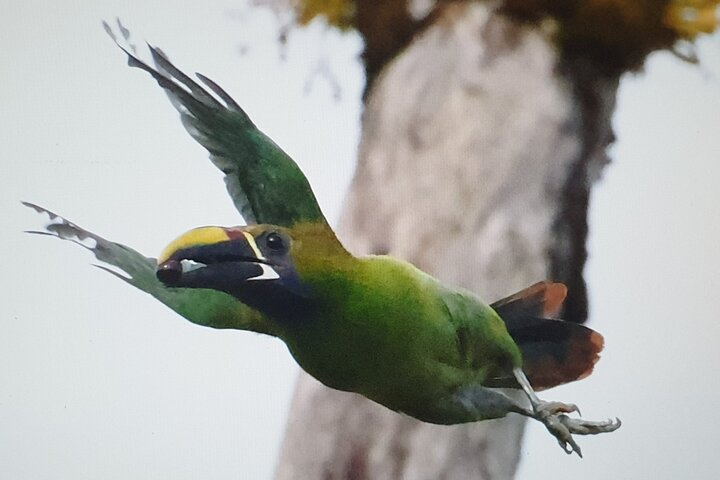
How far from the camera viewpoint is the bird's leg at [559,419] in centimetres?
101

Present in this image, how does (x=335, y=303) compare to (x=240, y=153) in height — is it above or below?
below

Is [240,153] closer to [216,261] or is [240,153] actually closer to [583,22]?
[216,261]

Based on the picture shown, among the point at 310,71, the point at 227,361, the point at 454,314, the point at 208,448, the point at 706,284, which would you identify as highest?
the point at 310,71

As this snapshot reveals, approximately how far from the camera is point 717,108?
1069 millimetres

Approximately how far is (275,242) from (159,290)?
0.17m

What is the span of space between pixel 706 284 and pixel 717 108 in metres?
0.25

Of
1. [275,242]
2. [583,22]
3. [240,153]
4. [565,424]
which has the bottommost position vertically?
[565,424]

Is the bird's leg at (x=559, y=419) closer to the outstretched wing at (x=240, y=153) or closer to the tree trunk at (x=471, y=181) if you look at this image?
the tree trunk at (x=471, y=181)

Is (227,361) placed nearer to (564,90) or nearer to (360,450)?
(360,450)

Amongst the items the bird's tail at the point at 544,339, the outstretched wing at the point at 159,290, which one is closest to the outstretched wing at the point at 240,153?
the outstretched wing at the point at 159,290

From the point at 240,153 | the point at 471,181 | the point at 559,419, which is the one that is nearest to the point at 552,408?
the point at 559,419

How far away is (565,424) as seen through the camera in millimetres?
1019

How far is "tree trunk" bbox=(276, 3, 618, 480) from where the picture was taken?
3.30ft

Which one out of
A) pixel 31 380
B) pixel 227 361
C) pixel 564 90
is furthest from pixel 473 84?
pixel 31 380
